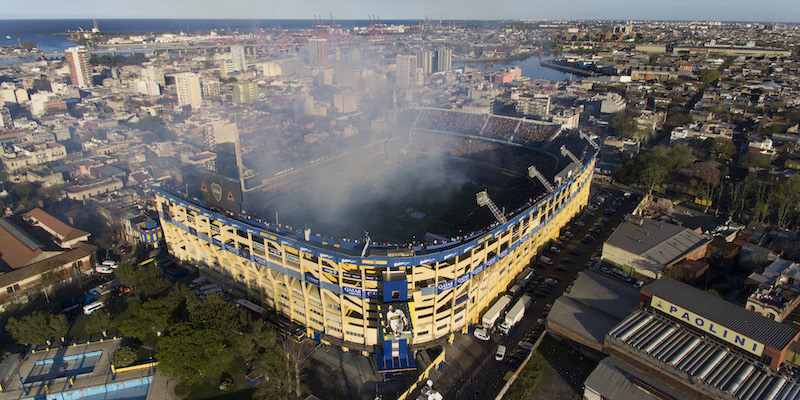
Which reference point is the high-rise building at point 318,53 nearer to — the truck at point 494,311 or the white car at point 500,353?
the truck at point 494,311

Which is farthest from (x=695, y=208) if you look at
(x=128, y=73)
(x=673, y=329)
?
(x=128, y=73)

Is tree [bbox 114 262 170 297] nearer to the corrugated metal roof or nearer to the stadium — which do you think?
the stadium

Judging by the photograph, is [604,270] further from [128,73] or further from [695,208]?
[128,73]

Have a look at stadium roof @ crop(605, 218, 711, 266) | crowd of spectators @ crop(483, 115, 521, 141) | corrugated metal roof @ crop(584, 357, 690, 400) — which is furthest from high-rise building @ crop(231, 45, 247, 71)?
corrugated metal roof @ crop(584, 357, 690, 400)

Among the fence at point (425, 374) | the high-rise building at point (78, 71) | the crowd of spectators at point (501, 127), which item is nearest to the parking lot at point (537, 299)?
the fence at point (425, 374)

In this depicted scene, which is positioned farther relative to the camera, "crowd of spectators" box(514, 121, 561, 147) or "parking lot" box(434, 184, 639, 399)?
"crowd of spectators" box(514, 121, 561, 147)
